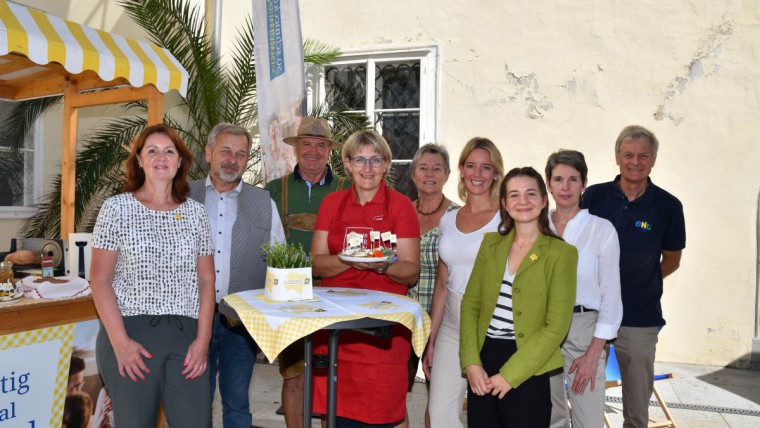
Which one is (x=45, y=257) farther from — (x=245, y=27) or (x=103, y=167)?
(x=245, y=27)

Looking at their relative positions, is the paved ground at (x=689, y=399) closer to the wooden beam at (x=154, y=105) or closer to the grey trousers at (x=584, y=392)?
the grey trousers at (x=584, y=392)

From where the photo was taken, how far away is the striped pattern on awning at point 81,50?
11.9 ft

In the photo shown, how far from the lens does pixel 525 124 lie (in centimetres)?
688

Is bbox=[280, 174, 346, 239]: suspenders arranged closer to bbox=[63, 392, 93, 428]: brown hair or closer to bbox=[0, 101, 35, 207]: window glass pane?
bbox=[63, 392, 93, 428]: brown hair

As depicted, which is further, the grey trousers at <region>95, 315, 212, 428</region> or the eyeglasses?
the eyeglasses

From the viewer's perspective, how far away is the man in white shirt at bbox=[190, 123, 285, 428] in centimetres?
351

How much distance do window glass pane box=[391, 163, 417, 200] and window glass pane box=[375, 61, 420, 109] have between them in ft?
2.44

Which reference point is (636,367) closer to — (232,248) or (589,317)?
(589,317)

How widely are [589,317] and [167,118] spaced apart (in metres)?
5.83

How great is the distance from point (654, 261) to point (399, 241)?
151 centimetres

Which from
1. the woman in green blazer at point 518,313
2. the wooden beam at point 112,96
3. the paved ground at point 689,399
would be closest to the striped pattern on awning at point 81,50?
the wooden beam at point 112,96

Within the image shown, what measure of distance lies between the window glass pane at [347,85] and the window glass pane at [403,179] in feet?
2.94

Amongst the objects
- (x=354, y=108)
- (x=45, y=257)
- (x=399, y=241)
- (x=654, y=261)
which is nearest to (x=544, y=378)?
(x=399, y=241)

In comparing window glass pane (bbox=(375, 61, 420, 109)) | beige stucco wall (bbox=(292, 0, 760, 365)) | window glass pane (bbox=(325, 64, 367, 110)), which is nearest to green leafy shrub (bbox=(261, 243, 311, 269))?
beige stucco wall (bbox=(292, 0, 760, 365))
